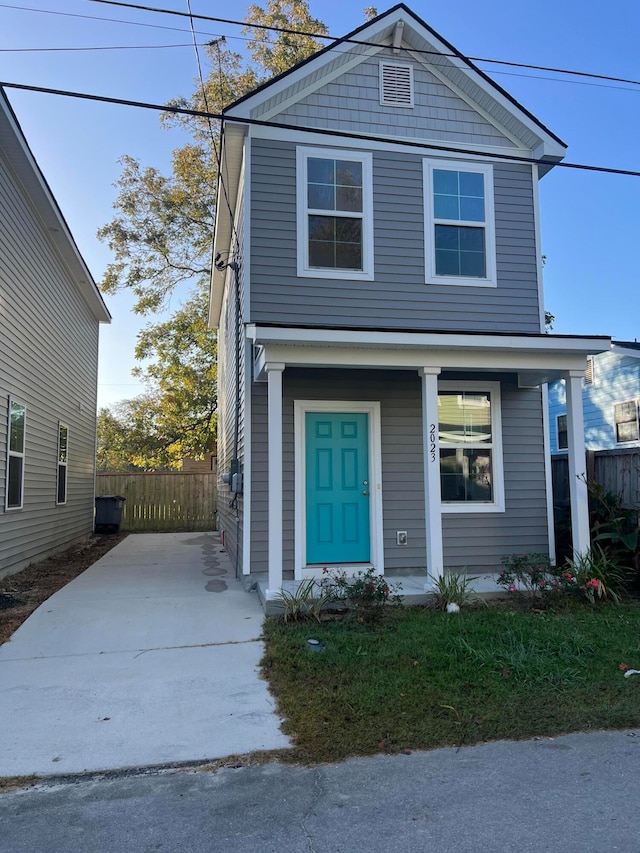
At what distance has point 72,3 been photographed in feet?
20.5

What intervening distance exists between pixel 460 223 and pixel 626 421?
24.4ft

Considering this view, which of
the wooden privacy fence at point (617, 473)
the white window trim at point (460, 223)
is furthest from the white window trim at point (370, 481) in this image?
the wooden privacy fence at point (617, 473)

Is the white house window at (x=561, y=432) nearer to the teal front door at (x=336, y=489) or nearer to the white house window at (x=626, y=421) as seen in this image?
the white house window at (x=626, y=421)

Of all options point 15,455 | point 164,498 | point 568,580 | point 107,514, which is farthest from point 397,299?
point 164,498

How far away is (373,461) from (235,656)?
3.03 metres

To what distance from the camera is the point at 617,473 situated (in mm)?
7766

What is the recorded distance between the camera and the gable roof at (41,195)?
7.10 metres

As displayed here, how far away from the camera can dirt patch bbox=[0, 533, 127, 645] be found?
6051mm

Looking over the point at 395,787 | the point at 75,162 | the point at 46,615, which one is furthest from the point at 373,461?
the point at 75,162

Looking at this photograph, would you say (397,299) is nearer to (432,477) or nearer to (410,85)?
(432,477)

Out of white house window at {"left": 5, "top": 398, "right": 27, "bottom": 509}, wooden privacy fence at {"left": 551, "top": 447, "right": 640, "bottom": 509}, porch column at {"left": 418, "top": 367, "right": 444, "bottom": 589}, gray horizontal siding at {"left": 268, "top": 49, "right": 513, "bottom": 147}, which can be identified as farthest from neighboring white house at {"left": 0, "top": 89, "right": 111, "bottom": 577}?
wooden privacy fence at {"left": 551, "top": 447, "right": 640, "bottom": 509}

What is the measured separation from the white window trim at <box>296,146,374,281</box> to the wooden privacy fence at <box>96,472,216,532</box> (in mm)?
10018

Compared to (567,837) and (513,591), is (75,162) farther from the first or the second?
(567,837)

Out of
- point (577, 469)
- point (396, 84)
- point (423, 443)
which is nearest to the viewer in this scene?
point (577, 469)
